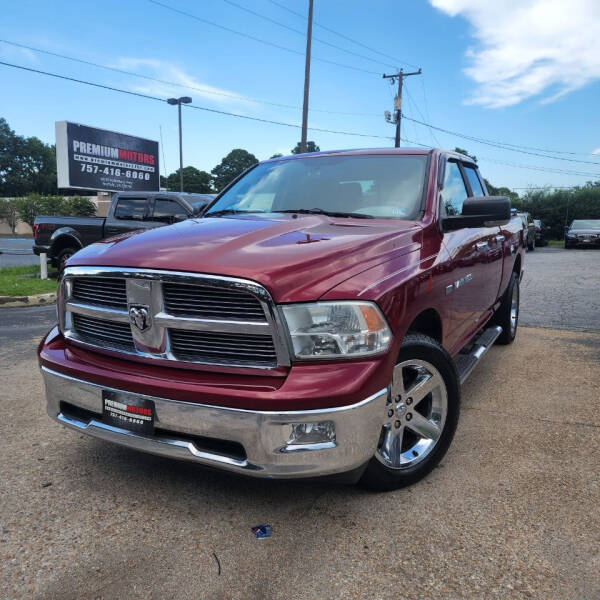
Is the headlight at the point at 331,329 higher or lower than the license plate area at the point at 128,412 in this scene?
higher

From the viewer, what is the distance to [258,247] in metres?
2.49

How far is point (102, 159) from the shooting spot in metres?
28.1

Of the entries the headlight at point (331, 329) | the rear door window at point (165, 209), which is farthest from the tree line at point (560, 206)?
the headlight at point (331, 329)

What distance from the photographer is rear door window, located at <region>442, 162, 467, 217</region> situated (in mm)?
3670

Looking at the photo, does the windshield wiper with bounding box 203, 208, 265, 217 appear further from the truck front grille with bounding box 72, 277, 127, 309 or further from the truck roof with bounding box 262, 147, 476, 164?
the truck front grille with bounding box 72, 277, 127, 309

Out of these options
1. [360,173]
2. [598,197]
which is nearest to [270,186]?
[360,173]

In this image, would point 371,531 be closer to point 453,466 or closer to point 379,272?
point 453,466

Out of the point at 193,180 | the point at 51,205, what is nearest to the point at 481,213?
the point at 51,205

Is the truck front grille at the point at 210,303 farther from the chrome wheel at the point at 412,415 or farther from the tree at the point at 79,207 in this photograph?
the tree at the point at 79,207

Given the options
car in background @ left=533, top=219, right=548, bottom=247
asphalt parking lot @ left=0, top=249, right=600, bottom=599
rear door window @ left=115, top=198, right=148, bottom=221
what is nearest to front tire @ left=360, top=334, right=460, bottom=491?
asphalt parking lot @ left=0, top=249, right=600, bottom=599

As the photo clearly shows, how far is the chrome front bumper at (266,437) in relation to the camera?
7.09 ft

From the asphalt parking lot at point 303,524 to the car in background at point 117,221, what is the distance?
6.54 metres

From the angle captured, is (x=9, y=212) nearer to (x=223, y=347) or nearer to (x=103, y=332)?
(x=103, y=332)

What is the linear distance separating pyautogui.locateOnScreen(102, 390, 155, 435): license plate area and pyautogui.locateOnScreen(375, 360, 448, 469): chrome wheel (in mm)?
1050
